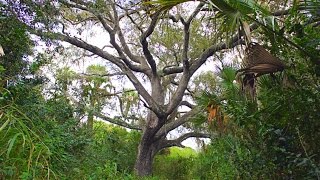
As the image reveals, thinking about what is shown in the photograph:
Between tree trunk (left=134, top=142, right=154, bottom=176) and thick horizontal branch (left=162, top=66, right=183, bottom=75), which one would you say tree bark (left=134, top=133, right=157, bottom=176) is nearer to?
tree trunk (left=134, top=142, right=154, bottom=176)

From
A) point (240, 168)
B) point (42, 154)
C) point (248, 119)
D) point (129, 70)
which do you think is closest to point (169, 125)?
point (129, 70)

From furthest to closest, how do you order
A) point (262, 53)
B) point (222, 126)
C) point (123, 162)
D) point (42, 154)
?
point (123, 162)
point (222, 126)
point (262, 53)
point (42, 154)

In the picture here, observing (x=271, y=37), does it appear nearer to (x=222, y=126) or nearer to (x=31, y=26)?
(x=222, y=126)

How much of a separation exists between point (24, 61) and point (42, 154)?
257 cm

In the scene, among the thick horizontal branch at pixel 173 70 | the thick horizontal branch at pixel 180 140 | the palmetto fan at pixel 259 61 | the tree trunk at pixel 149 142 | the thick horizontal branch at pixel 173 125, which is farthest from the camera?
the thick horizontal branch at pixel 180 140

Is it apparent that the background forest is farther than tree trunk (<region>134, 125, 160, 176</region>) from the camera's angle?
No

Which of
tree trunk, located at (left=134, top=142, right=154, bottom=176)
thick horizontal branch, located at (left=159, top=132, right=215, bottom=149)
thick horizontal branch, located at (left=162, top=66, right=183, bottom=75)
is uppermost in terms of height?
thick horizontal branch, located at (left=162, top=66, right=183, bottom=75)

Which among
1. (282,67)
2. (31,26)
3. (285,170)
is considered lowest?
(285,170)

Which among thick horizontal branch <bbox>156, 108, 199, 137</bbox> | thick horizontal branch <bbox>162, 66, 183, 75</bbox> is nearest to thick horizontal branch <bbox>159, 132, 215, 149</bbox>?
thick horizontal branch <bbox>156, 108, 199, 137</bbox>

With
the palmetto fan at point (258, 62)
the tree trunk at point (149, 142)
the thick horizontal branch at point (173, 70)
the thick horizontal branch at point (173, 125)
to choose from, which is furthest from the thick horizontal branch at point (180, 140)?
the palmetto fan at point (258, 62)

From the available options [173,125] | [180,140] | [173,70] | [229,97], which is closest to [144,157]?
[173,125]

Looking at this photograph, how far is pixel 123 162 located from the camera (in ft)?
33.4

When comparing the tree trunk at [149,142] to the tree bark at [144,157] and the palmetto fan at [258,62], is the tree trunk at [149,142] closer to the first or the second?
the tree bark at [144,157]

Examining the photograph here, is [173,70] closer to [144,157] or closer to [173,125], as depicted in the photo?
[173,125]
